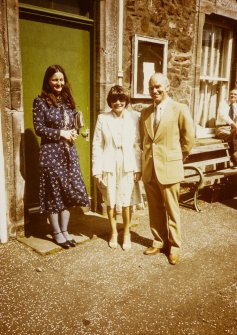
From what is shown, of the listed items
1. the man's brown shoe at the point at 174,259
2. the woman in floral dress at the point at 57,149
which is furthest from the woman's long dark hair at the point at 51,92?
the man's brown shoe at the point at 174,259

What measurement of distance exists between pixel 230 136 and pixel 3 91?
4811 mm

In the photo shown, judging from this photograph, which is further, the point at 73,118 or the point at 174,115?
the point at 73,118

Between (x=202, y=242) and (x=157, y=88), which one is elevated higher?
(x=157, y=88)

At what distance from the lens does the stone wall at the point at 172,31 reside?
5.44 m

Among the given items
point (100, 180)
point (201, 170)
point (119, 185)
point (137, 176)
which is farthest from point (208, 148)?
point (100, 180)

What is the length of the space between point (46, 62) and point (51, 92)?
950 millimetres

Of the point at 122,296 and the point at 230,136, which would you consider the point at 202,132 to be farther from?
the point at 122,296

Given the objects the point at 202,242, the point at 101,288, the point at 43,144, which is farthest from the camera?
the point at 202,242

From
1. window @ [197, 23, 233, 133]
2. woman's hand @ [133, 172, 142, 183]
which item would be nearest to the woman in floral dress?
woman's hand @ [133, 172, 142, 183]

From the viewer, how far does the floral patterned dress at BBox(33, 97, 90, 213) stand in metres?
4.04

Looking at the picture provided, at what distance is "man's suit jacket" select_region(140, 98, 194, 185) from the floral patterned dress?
3.17ft

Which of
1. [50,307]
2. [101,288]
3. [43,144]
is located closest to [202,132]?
A: [43,144]

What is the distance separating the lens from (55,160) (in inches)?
162

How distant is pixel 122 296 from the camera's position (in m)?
3.29
